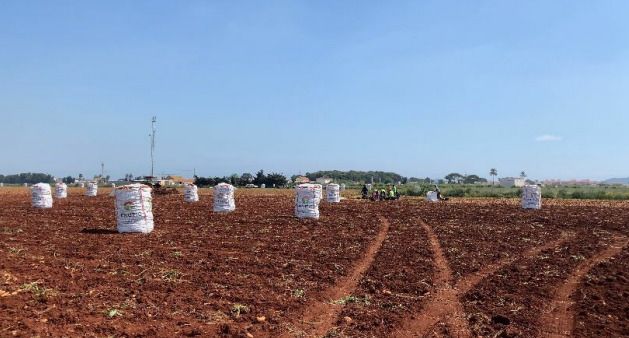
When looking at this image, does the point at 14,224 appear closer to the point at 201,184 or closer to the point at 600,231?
the point at 600,231

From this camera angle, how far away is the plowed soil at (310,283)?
6.91m

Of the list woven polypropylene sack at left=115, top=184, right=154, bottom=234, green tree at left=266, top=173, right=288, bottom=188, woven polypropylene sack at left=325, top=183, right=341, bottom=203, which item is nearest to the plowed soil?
woven polypropylene sack at left=115, top=184, right=154, bottom=234

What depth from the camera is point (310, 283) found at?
9.23 metres

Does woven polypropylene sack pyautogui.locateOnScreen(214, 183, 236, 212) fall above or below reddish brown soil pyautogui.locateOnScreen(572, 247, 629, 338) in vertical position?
above

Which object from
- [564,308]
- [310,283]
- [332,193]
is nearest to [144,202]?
[310,283]

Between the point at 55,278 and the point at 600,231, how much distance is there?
52.9ft

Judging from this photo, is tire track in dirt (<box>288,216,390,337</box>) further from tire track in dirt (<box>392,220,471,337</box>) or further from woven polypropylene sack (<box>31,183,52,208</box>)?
woven polypropylene sack (<box>31,183,52,208</box>)

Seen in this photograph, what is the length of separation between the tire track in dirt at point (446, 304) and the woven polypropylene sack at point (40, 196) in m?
21.8

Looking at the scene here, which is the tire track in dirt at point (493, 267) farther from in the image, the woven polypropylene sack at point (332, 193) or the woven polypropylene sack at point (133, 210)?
the woven polypropylene sack at point (332, 193)

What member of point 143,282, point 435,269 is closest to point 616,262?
point 435,269

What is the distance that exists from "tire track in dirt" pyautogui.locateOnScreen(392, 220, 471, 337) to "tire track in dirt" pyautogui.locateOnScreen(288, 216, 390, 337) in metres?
0.91

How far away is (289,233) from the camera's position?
16062 mm

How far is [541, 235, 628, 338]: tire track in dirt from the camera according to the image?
7113 millimetres

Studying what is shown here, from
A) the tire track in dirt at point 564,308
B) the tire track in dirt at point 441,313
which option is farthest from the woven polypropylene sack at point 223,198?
the tire track in dirt at point 564,308
